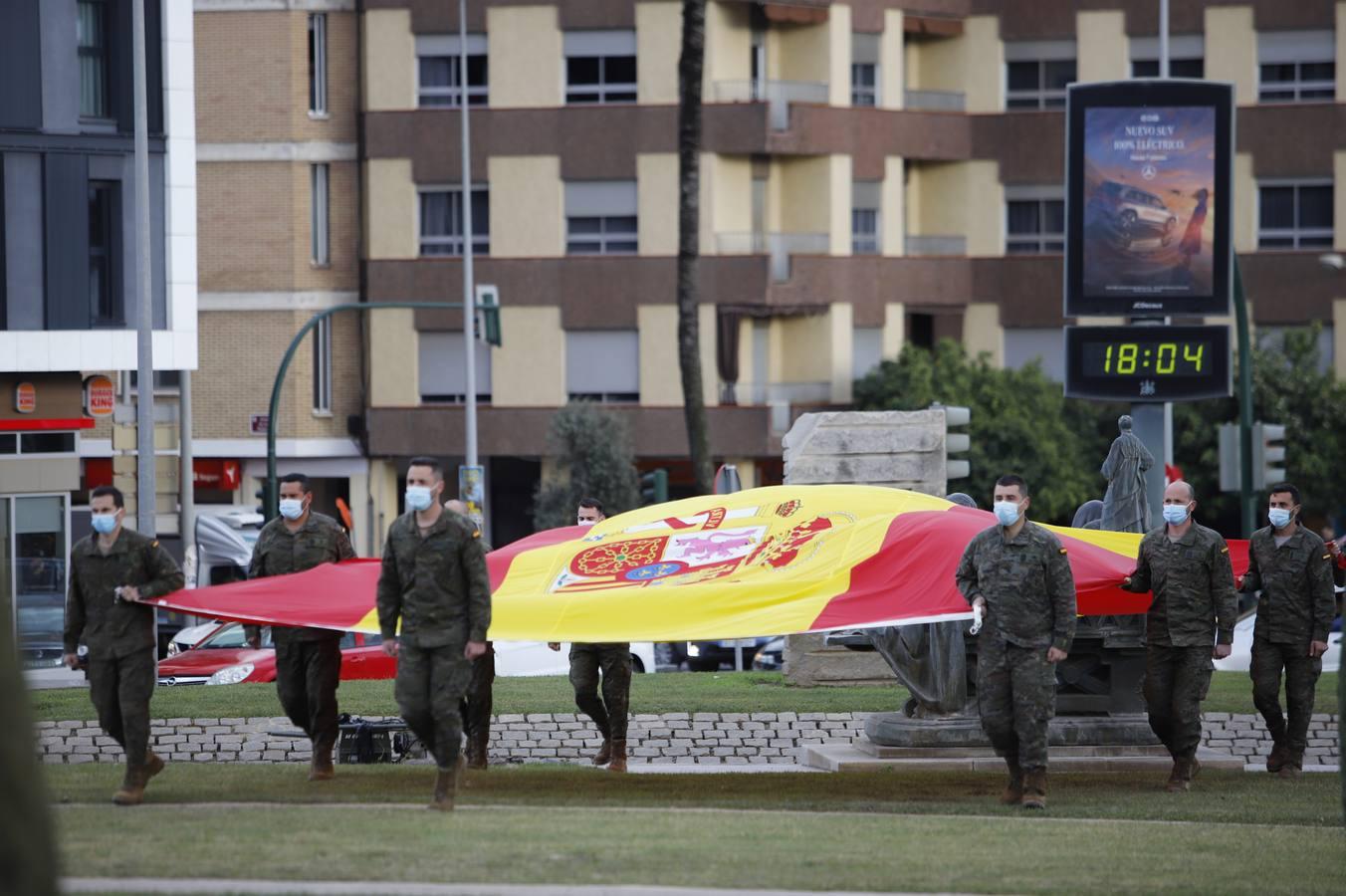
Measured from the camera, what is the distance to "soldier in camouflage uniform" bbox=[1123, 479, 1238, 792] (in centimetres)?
1566

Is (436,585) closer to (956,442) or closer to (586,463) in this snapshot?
(956,442)

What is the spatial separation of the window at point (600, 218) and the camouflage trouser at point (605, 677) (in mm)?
33865

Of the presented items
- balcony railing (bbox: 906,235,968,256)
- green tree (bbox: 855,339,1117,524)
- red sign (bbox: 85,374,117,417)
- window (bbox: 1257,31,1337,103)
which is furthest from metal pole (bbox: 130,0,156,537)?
window (bbox: 1257,31,1337,103)

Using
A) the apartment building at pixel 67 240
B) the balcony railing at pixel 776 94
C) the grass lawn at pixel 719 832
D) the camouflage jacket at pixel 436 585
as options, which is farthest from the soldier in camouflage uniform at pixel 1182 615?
the balcony railing at pixel 776 94

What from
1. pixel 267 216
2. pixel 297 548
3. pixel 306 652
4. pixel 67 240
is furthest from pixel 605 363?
pixel 306 652

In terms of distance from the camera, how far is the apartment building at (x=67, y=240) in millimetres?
32438

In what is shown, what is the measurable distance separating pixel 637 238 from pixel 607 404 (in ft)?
12.9

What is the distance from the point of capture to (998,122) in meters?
53.0

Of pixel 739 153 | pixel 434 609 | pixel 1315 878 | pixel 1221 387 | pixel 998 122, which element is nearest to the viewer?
pixel 1315 878

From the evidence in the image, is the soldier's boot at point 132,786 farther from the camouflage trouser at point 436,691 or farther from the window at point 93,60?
the window at point 93,60

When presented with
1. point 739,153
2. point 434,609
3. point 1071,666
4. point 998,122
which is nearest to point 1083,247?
point 1071,666

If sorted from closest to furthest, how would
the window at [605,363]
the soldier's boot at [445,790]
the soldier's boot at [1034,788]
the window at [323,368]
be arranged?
the soldier's boot at [445,790], the soldier's boot at [1034,788], the window at [605,363], the window at [323,368]

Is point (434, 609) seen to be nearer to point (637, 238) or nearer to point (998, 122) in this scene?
point (637, 238)

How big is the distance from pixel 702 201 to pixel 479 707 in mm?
33821
